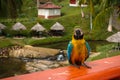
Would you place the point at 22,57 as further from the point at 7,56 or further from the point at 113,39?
the point at 113,39

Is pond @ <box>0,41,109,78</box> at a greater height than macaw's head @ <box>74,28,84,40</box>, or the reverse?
macaw's head @ <box>74,28,84,40</box>

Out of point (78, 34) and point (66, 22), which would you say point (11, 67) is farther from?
point (78, 34)

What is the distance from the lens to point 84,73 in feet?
4.54

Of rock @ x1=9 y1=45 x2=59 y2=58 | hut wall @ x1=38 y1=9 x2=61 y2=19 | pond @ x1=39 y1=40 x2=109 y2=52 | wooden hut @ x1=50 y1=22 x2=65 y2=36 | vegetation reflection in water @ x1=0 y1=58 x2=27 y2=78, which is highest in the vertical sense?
hut wall @ x1=38 y1=9 x2=61 y2=19

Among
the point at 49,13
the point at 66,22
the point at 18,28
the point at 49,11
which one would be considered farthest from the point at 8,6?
the point at 49,13

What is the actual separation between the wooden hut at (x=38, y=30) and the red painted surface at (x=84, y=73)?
68.8 ft

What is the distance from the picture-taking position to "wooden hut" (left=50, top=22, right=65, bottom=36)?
75.6 ft

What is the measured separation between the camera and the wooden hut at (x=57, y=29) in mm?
23052

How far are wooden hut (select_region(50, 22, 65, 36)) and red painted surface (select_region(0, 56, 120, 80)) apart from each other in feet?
70.2

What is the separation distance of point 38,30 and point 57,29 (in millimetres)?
1455

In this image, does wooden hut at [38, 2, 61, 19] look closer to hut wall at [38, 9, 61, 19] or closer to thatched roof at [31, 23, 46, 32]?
hut wall at [38, 9, 61, 19]

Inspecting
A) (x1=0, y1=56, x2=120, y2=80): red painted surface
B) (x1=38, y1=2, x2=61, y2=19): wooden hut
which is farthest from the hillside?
(x1=0, y1=56, x2=120, y2=80): red painted surface

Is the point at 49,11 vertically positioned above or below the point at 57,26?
above

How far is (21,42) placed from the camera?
2067 cm
